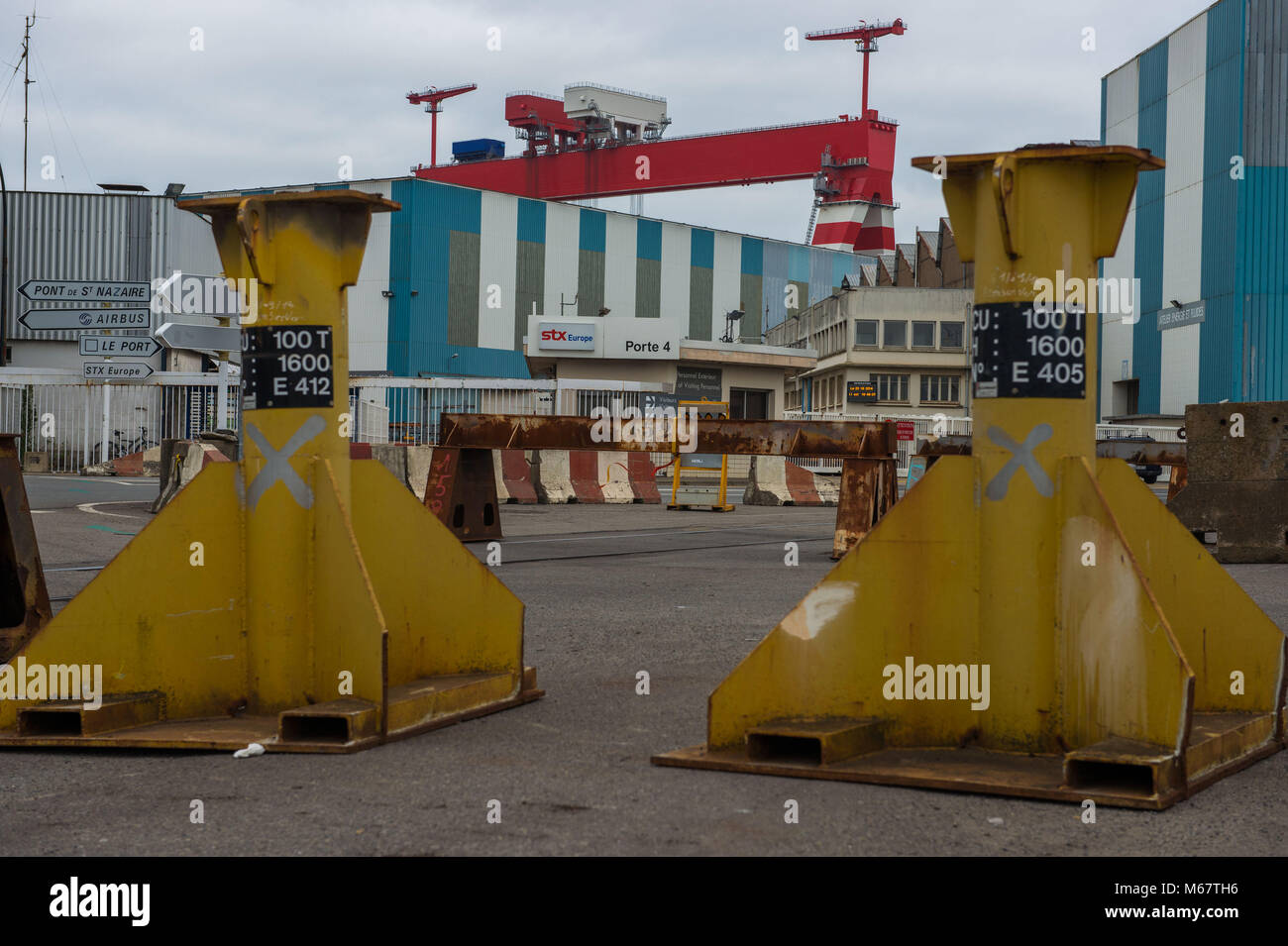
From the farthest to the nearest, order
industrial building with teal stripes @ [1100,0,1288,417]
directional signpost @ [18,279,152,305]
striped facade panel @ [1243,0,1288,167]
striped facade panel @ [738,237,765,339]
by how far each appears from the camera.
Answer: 1. striped facade panel @ [738,237,765,339]
2. industrial building with teal stripes @ [1100,0,1288,417]
3. striped facade panel @ [1243,0,1288,167]
4. directional signpost @ [18,279,152,305]

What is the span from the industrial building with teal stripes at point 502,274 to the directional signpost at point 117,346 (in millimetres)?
22502

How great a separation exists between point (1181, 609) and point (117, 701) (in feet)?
12.4

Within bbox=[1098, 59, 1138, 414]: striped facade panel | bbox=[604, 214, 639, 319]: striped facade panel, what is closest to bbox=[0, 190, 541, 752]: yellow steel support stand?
bbox=[1098, 59, 1138, 414]: striped facade panel

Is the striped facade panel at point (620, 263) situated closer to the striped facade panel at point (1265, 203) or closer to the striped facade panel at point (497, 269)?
the striped facade panel at point (497, 269)

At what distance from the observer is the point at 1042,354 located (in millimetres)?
4254

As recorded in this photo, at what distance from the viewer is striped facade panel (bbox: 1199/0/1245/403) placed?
43.1 metres

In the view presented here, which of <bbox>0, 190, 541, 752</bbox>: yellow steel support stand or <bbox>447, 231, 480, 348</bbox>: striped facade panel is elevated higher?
<bbox>447, 231, 480, 348</bbox>: striped facade panel

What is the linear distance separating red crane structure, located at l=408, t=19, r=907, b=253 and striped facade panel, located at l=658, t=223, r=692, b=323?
6.95 ft

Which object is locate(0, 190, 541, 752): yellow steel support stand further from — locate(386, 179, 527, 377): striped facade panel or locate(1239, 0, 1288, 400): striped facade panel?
locate(386, 179, 527, 377): striped facade panel

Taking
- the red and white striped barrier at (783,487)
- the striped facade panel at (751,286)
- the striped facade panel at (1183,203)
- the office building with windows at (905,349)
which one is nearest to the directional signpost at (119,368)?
the red and white striped barrier at (783,487)

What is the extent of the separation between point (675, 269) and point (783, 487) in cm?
3822

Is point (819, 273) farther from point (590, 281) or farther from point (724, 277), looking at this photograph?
point (590, 281)

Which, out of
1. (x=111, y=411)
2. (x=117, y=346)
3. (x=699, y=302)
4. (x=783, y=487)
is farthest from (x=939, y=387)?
(x=117, y=346)

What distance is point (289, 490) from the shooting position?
15.7ft
